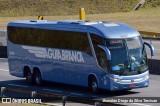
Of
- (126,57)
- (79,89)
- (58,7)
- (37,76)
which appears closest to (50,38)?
(37,76)

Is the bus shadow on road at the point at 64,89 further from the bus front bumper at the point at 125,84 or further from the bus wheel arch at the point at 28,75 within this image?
the bus front bumper at the point at 125,84

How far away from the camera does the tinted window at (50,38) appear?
25.9m

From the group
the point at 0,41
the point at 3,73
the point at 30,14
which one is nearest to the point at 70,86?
the point at 3,73

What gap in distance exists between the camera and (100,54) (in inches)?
966

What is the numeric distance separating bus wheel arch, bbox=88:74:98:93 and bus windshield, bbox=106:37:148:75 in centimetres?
121

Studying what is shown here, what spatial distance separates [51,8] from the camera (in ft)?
273

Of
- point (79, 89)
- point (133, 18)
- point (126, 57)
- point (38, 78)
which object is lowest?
point (133, 18)

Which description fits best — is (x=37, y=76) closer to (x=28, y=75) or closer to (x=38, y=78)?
(x=38, y=78)

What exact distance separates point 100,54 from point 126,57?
1.02m

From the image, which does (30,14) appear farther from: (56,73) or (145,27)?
(56,73)

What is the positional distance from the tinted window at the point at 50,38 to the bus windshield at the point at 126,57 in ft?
4.82

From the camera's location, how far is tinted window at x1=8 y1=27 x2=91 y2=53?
85.0ft

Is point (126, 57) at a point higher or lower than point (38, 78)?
higher

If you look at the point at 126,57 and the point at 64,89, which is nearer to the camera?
the point at 126,57
